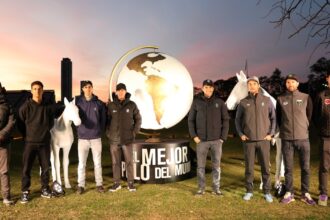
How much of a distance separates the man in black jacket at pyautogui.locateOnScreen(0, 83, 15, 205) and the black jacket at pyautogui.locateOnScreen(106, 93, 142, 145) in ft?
6.46

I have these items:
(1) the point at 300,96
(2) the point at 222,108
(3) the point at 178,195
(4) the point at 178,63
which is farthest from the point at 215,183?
(4) the point at 178,63

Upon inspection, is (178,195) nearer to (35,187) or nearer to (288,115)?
(288,115)

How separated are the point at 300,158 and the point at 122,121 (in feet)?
11.8

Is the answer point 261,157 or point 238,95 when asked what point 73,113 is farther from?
point 261,157

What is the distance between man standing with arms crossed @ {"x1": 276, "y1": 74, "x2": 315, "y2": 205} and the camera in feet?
23.5

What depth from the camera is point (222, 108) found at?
7727 mm

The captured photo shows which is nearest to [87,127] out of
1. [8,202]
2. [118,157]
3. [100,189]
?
[118,157]

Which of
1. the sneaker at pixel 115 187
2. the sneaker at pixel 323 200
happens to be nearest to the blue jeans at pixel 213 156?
the sneaker at pixel 115 187

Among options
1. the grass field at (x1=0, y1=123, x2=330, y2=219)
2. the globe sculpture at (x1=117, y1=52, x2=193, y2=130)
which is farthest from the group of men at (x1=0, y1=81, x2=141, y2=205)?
the globe sculpture at (x1=117, y1=52, x2=193, y2=130)

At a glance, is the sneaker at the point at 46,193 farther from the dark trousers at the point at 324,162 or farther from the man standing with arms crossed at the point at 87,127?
the dark trousers at the point at 324,162

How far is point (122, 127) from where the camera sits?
820cm

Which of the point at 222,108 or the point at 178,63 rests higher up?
the point at 178,63

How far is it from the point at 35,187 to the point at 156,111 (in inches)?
129

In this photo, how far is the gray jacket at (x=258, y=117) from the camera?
736 centimetres
